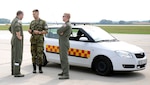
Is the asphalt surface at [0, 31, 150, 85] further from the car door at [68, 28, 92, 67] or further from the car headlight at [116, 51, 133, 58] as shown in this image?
the car headlight at [116, 51, 133, 58]

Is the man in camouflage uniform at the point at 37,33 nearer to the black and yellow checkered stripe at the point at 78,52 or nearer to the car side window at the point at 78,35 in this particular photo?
the black and yellow checkered stripe at the point at 78,52

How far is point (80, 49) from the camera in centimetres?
912

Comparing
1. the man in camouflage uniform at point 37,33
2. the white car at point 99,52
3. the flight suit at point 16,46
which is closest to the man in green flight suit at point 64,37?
the man in camouflage uniform at point 37,33

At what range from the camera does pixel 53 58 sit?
32.7 ft

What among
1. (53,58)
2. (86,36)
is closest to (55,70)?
(53,58)

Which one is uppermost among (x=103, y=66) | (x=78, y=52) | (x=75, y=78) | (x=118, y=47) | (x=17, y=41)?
(x=17, y=41)

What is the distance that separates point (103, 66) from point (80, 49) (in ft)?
3.09

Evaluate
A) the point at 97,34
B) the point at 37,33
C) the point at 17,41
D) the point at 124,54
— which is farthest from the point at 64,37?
the point at 124,54

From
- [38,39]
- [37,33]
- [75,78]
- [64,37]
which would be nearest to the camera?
[64,37]

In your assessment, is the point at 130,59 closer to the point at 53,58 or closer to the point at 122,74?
the point at 122,74

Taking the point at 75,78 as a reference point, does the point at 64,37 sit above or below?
above

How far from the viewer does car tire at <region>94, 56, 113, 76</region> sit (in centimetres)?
848

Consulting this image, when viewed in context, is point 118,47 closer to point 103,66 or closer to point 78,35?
point 103,66

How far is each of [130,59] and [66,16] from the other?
210 cm
